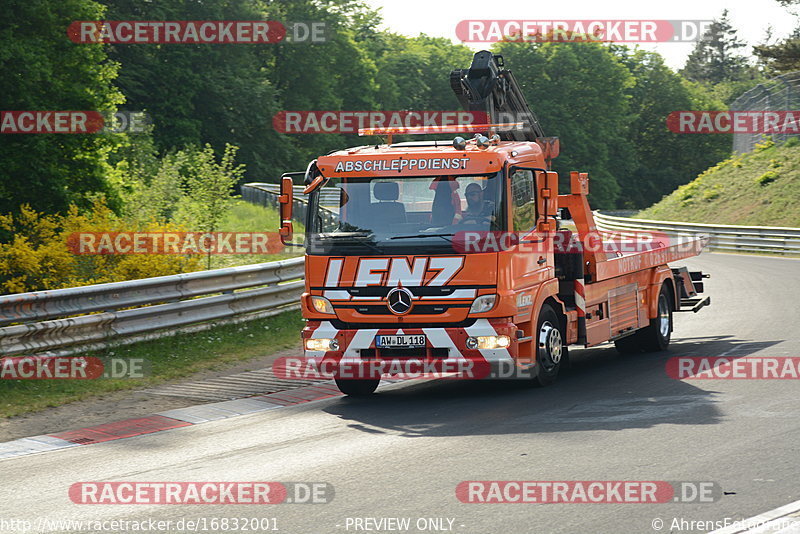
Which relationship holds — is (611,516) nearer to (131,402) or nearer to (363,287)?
(363,287)

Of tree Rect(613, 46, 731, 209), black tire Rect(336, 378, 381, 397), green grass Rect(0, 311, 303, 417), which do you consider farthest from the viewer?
tree Rect(613, 46, 731, 209)

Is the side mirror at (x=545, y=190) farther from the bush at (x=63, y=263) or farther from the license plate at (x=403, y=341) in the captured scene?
the bush at (x=63, y=263)

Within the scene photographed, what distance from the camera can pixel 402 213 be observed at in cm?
1066

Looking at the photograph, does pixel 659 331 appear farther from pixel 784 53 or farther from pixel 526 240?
pixel 784 53

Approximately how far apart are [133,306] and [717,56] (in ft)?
498

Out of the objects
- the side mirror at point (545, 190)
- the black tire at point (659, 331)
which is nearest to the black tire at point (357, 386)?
the side mirror at point (545, 190)

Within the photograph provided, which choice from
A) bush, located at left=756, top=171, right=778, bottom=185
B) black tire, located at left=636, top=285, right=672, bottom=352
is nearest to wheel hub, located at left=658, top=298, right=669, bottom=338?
black tire, located at left=636, top=285, right=672, bottom=352

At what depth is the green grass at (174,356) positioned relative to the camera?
1089 cm

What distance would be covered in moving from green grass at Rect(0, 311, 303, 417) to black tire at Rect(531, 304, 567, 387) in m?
4.41

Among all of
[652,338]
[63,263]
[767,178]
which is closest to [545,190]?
[652,338]

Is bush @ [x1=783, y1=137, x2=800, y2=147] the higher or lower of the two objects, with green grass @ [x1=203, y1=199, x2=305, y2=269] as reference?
higher

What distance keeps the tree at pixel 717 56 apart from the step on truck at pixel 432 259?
14721 centimetres

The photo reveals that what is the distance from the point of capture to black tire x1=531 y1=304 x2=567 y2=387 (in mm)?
11141

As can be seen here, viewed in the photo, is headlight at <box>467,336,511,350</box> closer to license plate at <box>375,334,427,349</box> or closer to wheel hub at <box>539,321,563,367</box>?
license plate at <box>375,334,427,349</box>
